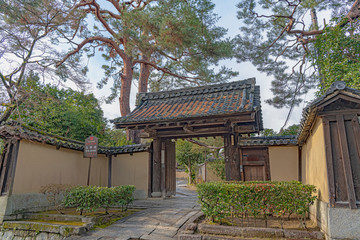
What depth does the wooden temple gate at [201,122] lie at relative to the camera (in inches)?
312

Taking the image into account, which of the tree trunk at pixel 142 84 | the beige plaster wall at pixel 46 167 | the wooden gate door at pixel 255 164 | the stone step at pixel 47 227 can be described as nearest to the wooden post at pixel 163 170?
the beige plaster wall at pixel 46 167

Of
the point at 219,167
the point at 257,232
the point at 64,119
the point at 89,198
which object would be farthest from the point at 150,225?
the point at 219,167

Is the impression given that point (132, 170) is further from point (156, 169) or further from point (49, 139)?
point (49, 139)

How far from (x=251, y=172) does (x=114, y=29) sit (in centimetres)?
1112

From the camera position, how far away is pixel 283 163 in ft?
28.5

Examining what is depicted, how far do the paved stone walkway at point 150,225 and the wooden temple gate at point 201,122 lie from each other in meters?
1.94

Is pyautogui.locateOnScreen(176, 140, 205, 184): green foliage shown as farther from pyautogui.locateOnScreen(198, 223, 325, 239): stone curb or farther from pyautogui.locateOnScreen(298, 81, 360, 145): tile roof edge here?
pyautogui.locateOnScreen(298, 81, 360, 145): tile roof edge

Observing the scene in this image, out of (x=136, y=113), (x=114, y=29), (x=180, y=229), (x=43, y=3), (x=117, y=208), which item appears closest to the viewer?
(x=180, y=229)

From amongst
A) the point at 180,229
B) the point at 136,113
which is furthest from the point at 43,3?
the point at 180,229

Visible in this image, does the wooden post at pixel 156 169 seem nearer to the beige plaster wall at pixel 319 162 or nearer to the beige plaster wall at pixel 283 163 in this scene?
the beige plaster wall at pixel 283 163

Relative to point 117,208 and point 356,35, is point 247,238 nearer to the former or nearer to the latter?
point 117,208

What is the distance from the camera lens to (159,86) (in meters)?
19.0

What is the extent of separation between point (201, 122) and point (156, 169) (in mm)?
3063

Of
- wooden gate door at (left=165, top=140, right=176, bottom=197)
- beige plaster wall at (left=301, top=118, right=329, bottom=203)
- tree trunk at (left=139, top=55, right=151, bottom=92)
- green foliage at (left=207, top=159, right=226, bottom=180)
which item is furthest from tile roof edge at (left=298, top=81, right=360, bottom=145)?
green foliage at (left=207, top=159, right=226, bottom=180)
